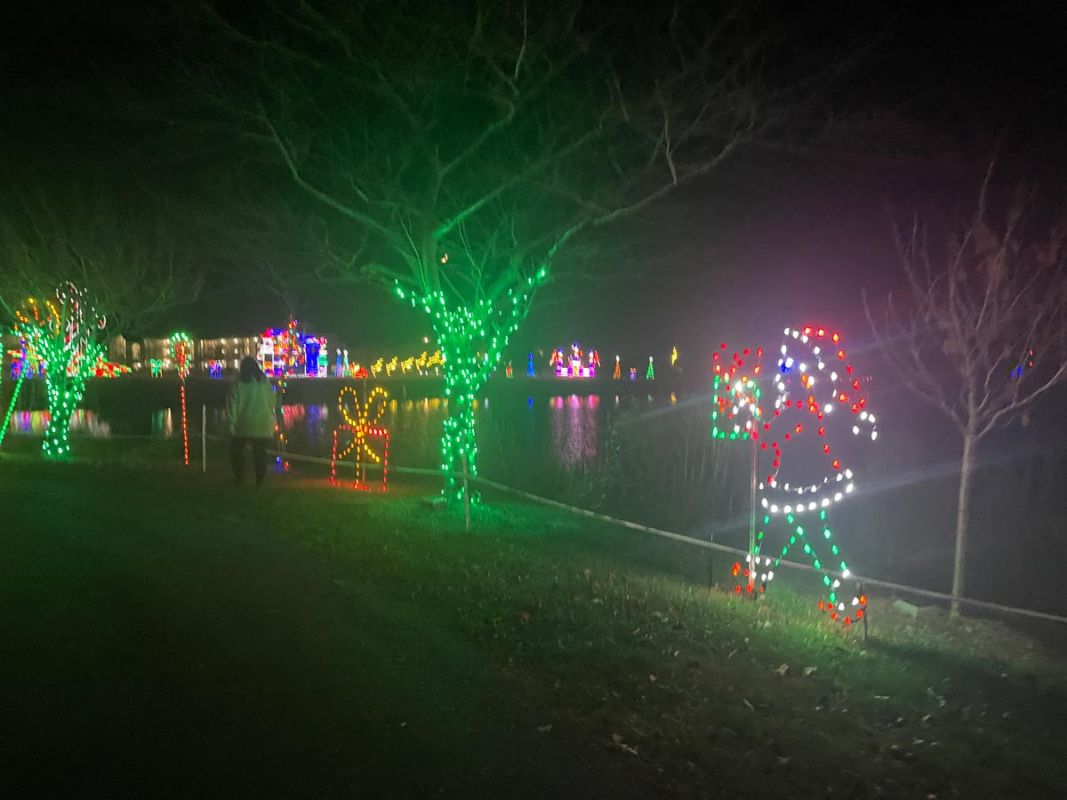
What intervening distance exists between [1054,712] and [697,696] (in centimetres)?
290

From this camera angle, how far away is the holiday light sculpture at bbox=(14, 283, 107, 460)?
15.6 metres

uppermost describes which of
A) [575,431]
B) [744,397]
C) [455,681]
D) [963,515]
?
[744,397]

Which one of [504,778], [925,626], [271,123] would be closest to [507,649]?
[504,778]

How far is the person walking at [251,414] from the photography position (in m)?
11.8

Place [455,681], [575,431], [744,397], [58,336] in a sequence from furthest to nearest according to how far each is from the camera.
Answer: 1. [575,431]
2. [58,336]
3. [744,397]
4. [455,681]

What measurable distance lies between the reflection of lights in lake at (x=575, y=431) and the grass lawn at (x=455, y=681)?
10.8m

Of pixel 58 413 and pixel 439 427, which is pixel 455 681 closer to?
pixel 58 413

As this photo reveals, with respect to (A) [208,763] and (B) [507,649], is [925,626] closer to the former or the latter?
(B) [507,649]

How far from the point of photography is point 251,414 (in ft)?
38.7

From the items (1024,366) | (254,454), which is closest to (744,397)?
(1024,366)

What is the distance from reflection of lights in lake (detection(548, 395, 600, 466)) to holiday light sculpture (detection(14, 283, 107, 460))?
9.41 meters

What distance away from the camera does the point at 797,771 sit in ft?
14.2

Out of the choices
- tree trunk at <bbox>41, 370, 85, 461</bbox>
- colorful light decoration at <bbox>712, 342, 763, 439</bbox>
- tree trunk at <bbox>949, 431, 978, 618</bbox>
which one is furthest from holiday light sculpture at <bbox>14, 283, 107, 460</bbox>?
tree trunk at <bbox>949, 431, 978, 618</bbox>

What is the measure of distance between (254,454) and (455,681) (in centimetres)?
770
